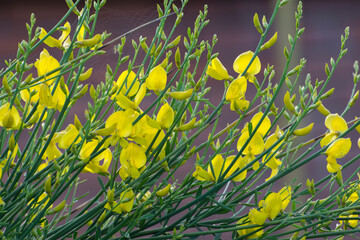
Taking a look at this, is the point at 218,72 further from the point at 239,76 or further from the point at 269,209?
the point at 269,209

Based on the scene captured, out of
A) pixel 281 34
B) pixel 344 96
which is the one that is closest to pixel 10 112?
pixel 281 34

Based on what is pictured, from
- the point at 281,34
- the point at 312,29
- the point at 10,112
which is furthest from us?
the point at 312,29

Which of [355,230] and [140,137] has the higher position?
[140,137]

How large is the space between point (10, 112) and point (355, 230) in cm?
31

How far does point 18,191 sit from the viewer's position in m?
0.53

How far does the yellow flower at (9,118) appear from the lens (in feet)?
1.62

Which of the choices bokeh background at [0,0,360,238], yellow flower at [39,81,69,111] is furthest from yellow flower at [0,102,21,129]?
bokeh background at [0,0,360,238]

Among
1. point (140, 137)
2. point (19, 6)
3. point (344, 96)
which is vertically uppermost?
point (19, 6)

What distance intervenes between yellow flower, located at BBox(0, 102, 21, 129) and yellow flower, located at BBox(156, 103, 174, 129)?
0.39 feet

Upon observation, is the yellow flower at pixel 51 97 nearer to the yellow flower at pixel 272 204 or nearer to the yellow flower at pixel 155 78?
the yellow flower at pixel 155 78

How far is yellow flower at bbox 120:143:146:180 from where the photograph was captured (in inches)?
20.2

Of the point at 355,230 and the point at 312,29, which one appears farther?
the point at 312,29

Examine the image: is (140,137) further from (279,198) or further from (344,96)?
(344,96)

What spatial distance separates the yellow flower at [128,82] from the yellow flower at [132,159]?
5cm
